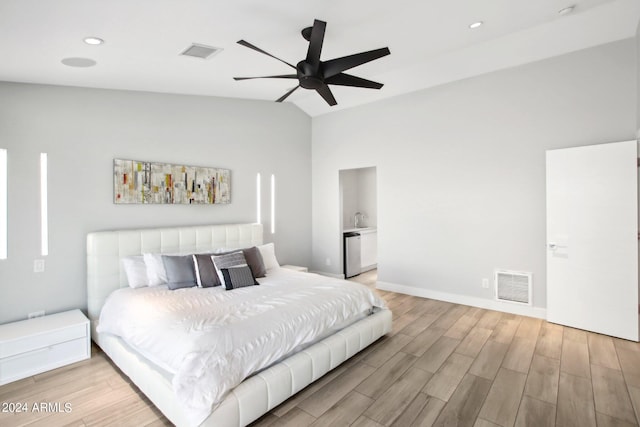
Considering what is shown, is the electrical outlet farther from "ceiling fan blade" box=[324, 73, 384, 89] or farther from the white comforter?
"ceiling fan blade" box=[324, 73, 384, 89]

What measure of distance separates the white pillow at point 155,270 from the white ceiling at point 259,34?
1.96 m

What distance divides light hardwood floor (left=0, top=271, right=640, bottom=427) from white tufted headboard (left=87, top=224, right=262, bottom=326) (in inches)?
25.4

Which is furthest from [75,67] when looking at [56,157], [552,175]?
[552,175]

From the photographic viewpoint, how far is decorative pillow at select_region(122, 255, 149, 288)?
3404 mm

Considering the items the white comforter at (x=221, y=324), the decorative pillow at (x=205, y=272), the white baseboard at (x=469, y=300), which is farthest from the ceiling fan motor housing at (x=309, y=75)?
the white baseboard at (x=469, y=300)

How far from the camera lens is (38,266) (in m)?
3.21

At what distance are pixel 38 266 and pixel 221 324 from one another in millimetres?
2359

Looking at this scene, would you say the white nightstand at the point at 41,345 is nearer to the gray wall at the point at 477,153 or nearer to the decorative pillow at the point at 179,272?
the decorative pillow at the point at 179,272

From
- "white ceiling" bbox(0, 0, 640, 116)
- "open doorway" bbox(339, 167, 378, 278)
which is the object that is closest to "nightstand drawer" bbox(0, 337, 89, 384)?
"white ceiling" bbox(0, 0, 640, 116)

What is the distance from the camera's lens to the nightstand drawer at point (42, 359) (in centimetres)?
263

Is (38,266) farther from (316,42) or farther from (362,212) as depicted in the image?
(362,212)

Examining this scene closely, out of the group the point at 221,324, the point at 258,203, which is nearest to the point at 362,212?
the point at 258,203

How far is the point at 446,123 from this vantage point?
4.60 m

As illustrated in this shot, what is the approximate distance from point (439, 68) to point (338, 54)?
1747 millimetres
